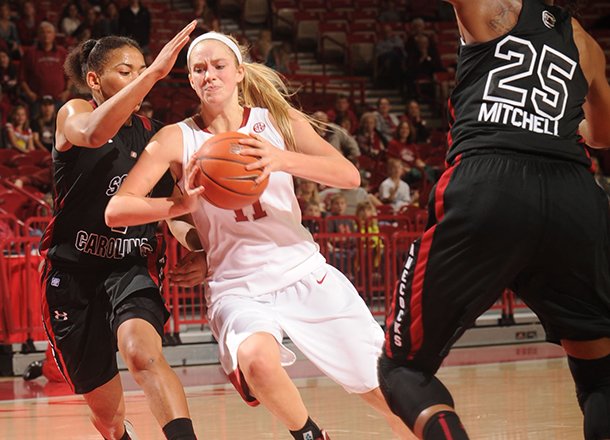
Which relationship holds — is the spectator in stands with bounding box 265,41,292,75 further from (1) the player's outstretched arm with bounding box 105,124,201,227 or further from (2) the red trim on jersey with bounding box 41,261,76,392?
(1) the player's outstretched arm with bounding box 105,124,201,227

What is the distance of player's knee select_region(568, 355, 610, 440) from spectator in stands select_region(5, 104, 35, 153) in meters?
10.0

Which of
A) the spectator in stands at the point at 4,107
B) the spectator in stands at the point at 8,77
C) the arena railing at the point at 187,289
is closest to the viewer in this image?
the arena railing at the point at 187,289

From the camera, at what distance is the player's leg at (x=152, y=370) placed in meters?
4.20

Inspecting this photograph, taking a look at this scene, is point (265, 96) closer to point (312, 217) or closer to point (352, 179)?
point (352, 179)

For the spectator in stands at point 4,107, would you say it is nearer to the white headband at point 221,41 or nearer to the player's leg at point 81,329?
the player's leg at point 81,329

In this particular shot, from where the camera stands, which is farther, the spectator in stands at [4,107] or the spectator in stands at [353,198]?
the spectator in stands at [4,107]

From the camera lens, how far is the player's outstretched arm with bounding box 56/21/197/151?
4.12m

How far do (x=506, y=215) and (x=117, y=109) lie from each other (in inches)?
74.2

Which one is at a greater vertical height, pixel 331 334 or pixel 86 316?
pixel 331 334

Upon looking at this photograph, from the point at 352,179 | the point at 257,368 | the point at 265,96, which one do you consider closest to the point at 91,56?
the point at 265,96

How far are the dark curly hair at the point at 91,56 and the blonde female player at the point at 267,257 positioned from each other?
2.25ft

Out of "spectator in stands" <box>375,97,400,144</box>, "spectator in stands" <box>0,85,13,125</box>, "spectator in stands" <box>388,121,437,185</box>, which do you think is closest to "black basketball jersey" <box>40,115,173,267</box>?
"spectator in stands" <box>0,85,13,125</box>

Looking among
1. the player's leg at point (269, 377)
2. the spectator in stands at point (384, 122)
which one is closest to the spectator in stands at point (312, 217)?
the spectator in stands at point (384, 122)

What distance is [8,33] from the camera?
14242 mm
